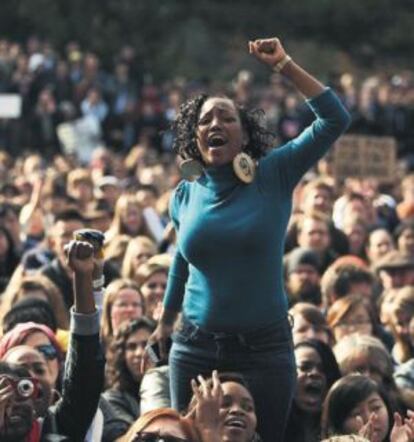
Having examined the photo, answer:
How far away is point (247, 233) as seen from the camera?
7379 mm

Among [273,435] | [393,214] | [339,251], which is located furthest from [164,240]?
[273,435]

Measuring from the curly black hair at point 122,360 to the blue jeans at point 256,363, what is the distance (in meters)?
1.82

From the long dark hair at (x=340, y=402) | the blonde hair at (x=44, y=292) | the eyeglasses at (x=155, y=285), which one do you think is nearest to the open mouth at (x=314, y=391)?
the long dark hair at (x=340, y=402)

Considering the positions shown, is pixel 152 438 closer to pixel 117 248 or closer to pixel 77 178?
pixel 117 248

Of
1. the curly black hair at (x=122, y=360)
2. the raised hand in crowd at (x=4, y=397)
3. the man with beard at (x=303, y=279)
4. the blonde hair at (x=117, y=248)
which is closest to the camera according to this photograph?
the raised hand in crowd at (x=4, y=397)

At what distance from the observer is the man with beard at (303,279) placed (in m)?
12.4

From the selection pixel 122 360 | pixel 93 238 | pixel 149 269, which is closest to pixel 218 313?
pixel 93 238

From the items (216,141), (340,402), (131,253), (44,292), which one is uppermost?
(216,141)

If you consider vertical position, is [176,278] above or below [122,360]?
above

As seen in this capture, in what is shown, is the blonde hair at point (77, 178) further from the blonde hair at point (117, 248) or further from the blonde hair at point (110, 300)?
the blonde hair at point (110, 300)

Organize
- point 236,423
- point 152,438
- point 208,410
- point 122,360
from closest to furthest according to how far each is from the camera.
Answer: point 152,438
point 208,410
point 236,423
point 122,360

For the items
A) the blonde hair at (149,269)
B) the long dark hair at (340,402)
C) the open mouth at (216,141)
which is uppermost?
the open mouth at (216,141)

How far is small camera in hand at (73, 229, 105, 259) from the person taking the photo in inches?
274

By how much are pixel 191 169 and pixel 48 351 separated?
1.10m
